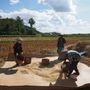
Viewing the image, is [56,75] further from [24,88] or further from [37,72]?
[24,88]

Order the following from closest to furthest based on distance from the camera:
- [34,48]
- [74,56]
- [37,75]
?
[74,56] < [37,75] < [34,48]

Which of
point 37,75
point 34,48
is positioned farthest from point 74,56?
point 34,48

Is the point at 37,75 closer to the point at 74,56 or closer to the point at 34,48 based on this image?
the point at 74,56

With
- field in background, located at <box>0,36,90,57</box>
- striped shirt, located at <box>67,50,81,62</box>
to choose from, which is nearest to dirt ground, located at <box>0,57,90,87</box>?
striped shirt, located at <box>67,50,81,62</box>

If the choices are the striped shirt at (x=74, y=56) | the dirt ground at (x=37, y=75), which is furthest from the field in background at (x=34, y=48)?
the striped shirt at (x=74, y=56)

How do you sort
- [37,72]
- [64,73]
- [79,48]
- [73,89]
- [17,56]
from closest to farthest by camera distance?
[73,89] → [64,73] → [37,72] → [17,56] → [79,48]

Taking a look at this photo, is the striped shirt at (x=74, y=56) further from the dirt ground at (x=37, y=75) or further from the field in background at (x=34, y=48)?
the field in background at (x=34, y=48)

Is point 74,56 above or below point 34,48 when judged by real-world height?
above

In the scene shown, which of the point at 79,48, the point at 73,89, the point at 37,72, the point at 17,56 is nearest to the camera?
the point at 73,89

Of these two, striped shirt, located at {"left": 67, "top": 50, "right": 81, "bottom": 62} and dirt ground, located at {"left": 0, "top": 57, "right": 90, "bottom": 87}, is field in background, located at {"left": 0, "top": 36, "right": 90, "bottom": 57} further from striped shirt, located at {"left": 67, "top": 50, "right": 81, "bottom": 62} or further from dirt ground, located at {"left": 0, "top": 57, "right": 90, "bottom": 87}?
striped shirt, located at {"left": 67, "top": 50, "right": 81, "bottom": 62}

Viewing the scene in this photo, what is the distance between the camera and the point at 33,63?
1670 cm

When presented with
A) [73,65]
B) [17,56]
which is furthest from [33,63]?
[73,65]

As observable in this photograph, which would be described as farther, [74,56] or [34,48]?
[34,48]

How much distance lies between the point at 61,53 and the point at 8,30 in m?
60.2
